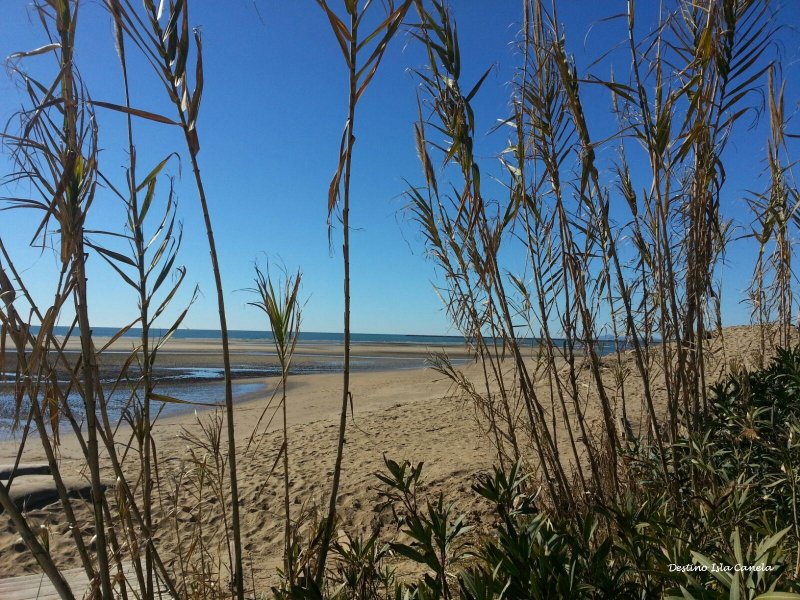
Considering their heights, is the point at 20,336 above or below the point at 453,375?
above

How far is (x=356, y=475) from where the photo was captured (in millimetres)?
5848

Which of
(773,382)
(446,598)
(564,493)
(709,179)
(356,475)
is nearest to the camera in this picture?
(446,598)

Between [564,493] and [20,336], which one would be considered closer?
[20,336]

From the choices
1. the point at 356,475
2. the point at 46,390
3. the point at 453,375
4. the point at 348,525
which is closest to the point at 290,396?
the point at 356,475

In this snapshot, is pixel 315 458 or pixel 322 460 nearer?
pixel 322 460

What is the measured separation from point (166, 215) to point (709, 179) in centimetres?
215

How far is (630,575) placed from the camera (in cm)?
165

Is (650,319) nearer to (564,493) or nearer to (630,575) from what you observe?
(564,493)

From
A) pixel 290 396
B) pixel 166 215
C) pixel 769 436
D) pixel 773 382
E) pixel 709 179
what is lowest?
pixel 290 396

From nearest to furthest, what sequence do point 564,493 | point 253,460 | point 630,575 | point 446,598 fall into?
point 446,598 → point 630,575 → point 564,493 → point 253,460

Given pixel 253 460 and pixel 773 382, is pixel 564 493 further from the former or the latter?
pixel 253 460

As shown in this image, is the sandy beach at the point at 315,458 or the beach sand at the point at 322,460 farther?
the sandy beach at the point at 315,458

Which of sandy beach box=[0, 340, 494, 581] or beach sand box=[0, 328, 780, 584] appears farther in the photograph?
sandy beach box=[0, 340, 494, 581]

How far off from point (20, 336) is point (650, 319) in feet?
8.07
